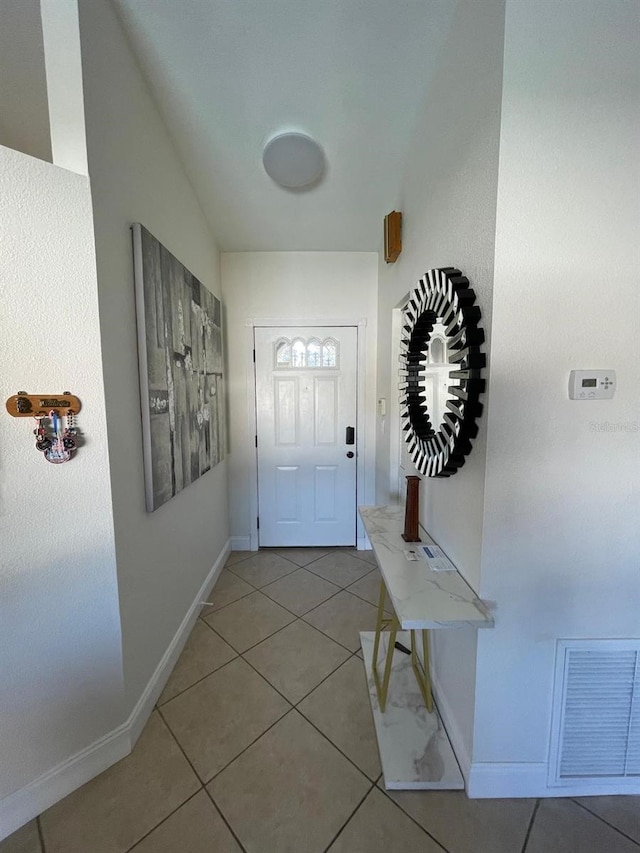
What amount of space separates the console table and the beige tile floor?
49mm

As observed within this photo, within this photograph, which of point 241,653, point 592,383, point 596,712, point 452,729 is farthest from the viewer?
A: point 241,653

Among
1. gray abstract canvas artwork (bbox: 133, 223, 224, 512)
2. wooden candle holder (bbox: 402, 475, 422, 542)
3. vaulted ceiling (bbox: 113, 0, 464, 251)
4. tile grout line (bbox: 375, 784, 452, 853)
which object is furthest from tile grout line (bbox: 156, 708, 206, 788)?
vaulted ceiling (bbox: 113, 0, 464, 251)

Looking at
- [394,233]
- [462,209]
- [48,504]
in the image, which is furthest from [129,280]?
[394,233]

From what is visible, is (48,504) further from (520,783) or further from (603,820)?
(603,820)

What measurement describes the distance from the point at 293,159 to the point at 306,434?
5.79ft

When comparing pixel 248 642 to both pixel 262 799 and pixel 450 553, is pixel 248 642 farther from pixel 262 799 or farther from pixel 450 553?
pixel 450 553

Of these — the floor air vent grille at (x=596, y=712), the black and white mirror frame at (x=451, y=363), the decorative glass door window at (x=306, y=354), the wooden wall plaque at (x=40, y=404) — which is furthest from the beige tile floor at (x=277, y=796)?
the decorative glass door window at (x=306, y=354)

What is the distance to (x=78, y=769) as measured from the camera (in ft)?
3.49

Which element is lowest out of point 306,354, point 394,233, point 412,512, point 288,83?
point 412,512

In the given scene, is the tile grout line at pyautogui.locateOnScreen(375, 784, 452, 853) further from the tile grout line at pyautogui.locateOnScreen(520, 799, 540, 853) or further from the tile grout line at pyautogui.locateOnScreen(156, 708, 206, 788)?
the tile grout line at pyautogui.locateOnScreen(156, 708, 206, 788)

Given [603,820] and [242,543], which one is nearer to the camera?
[603,820]

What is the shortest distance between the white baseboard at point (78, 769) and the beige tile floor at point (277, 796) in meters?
0.03

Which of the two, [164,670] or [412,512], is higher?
[412,512]

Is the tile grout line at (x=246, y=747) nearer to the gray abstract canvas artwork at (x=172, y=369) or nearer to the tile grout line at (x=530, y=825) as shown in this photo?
the tile grout line at (x=530, y=825)
